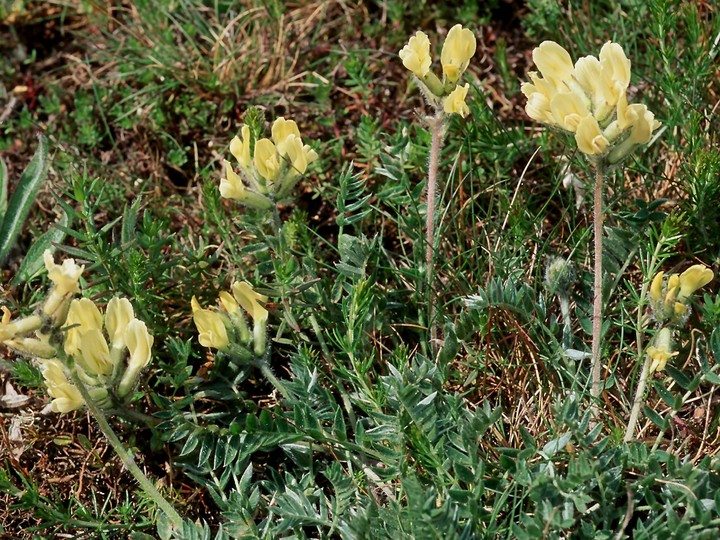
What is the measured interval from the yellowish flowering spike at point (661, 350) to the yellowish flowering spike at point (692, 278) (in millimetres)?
114

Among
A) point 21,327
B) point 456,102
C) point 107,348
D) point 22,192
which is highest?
point 456,102

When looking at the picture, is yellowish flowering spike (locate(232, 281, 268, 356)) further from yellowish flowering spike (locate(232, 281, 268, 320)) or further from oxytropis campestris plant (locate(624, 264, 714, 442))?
oxytropis campestris plant (locate(624, 264, 714, 442))

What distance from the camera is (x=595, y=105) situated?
2441 mm

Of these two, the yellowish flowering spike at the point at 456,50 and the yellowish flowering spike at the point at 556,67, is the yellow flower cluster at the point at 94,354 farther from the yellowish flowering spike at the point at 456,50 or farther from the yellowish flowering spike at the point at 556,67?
the yellowish flowering spike at the point at 556,67

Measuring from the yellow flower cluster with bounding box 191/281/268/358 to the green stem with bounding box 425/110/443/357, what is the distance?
0.55 metres

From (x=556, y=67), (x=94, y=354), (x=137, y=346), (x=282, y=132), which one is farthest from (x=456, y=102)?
(x=94, y=354)

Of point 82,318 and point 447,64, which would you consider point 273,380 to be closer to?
point 82,318

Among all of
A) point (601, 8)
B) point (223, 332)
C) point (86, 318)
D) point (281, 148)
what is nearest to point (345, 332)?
point (223, 332)

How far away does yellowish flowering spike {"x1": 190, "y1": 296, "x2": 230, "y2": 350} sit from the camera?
2.72 meters

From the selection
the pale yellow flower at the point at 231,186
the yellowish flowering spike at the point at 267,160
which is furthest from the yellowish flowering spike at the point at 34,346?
the yellowish flowering spike at the point at 267,160

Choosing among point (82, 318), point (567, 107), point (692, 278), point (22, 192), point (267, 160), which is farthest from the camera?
point (22, 192)

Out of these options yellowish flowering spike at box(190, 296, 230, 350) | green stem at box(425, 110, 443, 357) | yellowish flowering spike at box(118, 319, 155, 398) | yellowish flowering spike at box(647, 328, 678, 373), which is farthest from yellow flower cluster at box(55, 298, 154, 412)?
yellowish flowering spike at box(647, 328, 678, 373)

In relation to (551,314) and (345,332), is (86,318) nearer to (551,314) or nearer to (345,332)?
(345,332)

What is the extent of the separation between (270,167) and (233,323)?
1.62 feet
